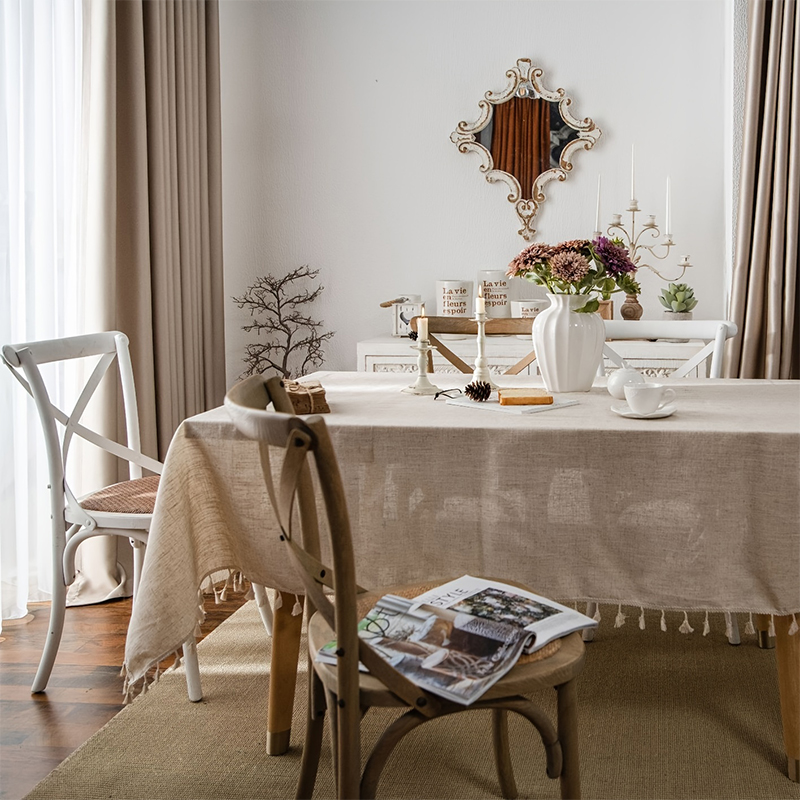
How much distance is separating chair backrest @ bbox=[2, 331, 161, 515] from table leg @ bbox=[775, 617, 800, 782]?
59.4 inches

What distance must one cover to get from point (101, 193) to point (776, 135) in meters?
2.54

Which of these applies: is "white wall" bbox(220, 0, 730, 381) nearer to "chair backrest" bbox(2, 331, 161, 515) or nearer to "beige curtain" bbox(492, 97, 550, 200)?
"beige curtain" bbox(492, 97, 550, 200)

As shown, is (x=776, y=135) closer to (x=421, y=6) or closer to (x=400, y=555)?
(x=421, y=6)

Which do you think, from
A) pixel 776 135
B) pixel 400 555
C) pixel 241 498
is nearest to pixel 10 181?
pixel 241 498

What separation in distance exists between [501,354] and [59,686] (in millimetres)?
2099

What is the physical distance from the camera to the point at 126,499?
2.29 metres

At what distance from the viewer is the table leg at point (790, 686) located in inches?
68.6

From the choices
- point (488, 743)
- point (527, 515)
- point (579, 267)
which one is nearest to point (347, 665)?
point (527, 515)

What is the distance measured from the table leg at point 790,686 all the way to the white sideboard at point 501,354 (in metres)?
1.73

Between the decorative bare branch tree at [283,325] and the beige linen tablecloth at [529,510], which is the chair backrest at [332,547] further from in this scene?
the decorative bare branch tree at [283,325]

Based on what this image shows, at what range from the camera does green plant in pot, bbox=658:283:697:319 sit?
372cm

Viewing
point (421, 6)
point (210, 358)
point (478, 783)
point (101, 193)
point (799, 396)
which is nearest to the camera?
point (478, 783)

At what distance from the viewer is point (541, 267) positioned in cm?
215

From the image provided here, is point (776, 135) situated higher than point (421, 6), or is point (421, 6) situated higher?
point (421, 6)
